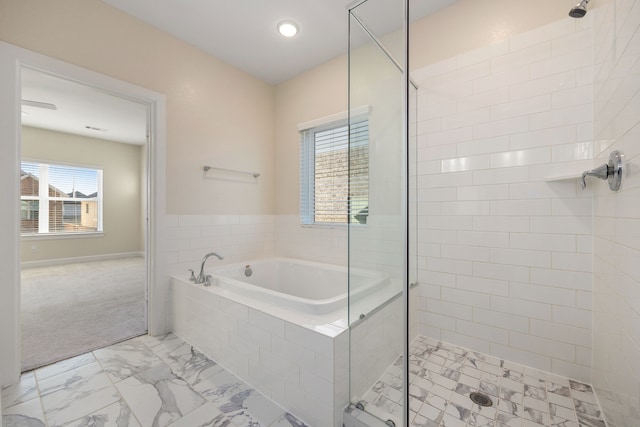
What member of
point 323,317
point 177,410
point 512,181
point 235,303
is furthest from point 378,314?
point 512,181

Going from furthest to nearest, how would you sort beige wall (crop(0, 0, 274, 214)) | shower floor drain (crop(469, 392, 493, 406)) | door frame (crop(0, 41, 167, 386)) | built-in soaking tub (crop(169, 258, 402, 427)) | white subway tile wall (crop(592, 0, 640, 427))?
1. beige wall (crop(0, 0, 274, 214))
2. door frame (crop(0, 41, 167, 386))
3. shower floor drain (crop(469, 392, 493, 406))
4. built-in soaking tub (crop(169, 258, 402, 427))
5. white subway tile wall (crop(592, 0, 640, 427))

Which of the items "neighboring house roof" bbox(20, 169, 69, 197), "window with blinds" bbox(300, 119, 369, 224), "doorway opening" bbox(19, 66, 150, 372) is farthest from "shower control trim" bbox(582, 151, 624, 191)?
"neighboring house roof" bbox(20, 169, 69, 197)

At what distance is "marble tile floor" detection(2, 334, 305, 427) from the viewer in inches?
50.8

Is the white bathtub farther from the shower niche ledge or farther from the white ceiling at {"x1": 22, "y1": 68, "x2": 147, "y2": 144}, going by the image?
the white ceiling at {"x1": 22, "y1": 68, "x2": 147, "y2": 144}

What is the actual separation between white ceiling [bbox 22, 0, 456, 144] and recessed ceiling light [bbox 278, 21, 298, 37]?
5cm

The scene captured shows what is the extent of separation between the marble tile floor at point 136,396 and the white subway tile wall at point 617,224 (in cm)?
138

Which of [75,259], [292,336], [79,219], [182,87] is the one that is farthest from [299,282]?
[79,219]

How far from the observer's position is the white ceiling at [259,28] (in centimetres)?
194

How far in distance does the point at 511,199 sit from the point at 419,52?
137cm

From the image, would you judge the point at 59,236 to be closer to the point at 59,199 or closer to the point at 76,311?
the point at 59,199

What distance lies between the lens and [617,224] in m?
1.13

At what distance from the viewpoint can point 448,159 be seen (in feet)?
6.59

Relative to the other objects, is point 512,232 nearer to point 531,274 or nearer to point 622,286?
point 531,274

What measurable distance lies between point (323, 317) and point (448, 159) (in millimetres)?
1490
